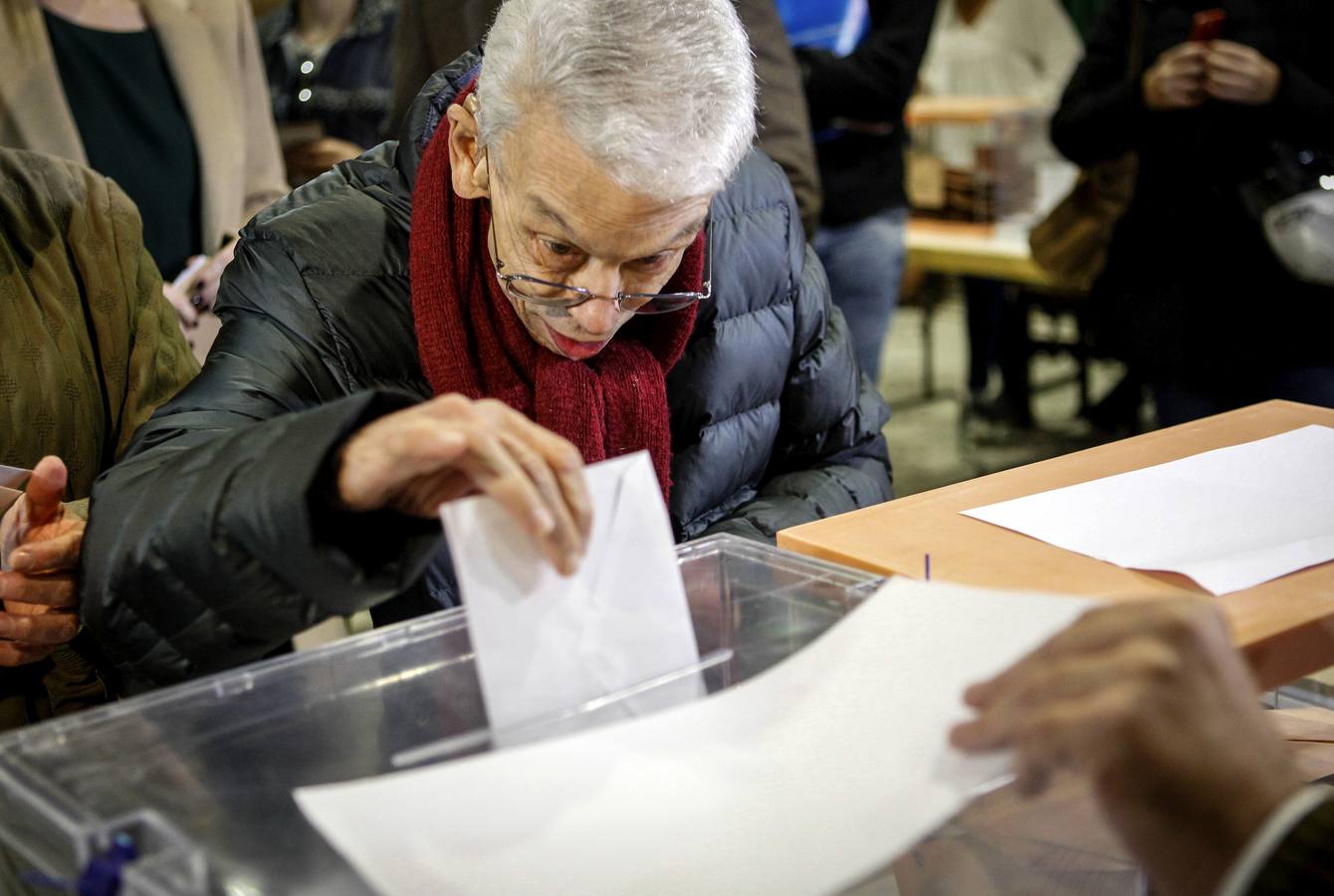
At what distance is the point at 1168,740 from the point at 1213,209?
200cm

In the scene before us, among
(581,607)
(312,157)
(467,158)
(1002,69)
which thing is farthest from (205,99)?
(1002,69)

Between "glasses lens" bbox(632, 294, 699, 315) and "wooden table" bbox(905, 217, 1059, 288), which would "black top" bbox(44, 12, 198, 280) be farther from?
"wooden table" bbox(905, 217, 1059, 288)

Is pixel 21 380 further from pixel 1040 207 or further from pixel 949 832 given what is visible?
pixel 1040 207

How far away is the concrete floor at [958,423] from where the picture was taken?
4.52 metres

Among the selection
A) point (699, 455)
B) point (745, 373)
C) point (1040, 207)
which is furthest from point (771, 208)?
point (1040, 207)

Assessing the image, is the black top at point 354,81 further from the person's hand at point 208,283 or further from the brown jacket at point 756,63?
the person's hand at point 208,283

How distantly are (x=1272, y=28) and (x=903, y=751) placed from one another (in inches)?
79.4

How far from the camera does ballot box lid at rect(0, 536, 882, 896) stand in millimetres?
721

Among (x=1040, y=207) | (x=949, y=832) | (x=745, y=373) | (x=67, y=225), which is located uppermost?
(x=67, y=225)

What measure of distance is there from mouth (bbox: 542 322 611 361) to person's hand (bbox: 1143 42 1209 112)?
1477 mm

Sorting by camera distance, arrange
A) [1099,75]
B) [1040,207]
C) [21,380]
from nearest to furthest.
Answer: [21,380] < [1099,75] < [1040,207]

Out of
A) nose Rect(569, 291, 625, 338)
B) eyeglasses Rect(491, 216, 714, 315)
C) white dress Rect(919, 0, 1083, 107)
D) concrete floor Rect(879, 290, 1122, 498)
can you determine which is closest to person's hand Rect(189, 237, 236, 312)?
eyeglasses Rect(491, 216, 714, 315)

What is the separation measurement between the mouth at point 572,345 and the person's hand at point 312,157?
63.8 inches

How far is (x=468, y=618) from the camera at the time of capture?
0.84 m
